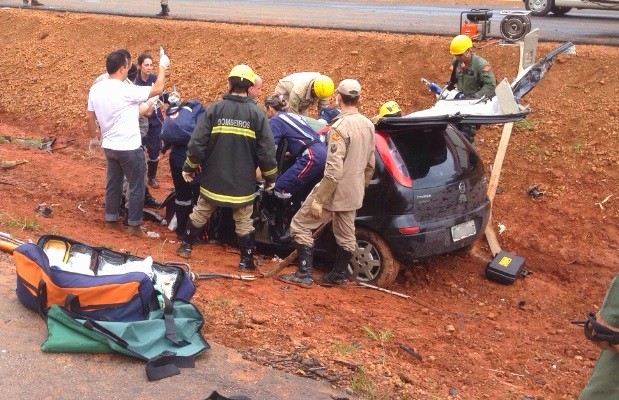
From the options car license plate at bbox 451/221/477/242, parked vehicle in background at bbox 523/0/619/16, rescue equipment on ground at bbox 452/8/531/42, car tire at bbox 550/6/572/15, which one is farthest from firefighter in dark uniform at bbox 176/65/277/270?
car tire at bbox 550/6/572/15

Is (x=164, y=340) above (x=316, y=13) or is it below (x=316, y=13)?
above

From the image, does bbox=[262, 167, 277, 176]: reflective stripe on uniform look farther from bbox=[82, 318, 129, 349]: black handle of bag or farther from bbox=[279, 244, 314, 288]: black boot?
bbox=[82, 318, 129, 349]: black handle of bag

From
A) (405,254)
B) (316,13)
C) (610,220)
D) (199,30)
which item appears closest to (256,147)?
(405,254)

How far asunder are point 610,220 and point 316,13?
34.2ft

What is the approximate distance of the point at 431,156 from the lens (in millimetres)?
6789

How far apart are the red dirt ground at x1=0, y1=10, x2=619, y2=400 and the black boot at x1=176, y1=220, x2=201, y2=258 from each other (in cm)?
19

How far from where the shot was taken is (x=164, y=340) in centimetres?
464

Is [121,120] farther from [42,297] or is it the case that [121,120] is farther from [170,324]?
[170,324]

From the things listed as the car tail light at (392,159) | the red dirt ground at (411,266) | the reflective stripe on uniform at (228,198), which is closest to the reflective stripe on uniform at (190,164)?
the reflective stripe on uniform at (228,198)

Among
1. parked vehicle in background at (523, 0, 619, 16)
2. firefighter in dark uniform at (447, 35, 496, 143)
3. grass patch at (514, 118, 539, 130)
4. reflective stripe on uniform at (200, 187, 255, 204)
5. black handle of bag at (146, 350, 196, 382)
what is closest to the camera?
black handle of bag at (146, 350, 196, 382)

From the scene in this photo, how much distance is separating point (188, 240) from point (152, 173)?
3.25m

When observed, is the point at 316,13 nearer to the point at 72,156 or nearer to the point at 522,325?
the point at 72,156

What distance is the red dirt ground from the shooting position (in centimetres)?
512

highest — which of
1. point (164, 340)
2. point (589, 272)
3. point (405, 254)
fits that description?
point (164, 340)
